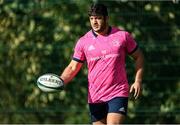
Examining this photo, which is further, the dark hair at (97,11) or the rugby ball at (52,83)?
the rugby ball at (52,83)

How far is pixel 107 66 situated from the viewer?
7.78m

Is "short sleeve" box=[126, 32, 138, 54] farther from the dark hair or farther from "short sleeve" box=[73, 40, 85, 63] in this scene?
"short sleeve" box=[73, 40, 85, 63]

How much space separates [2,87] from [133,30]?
7.35 feet

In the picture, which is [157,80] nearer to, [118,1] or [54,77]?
[118,1]

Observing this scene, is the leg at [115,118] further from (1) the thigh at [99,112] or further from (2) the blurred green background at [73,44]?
(2) the blurred green background at [73,44]

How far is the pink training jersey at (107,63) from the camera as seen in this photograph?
306 inches

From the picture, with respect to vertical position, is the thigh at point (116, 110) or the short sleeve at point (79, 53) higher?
the short sleeve at point (79, 53)

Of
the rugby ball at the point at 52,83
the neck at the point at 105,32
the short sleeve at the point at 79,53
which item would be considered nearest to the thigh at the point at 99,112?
the rugby ball at the point at 52,83

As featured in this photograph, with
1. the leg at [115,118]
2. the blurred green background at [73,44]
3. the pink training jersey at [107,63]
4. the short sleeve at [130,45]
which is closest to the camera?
the leg at [115,118]

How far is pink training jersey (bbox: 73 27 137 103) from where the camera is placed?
25.5ft

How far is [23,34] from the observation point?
38.7 feet

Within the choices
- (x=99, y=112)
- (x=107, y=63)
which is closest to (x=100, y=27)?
(x=107, y=63)

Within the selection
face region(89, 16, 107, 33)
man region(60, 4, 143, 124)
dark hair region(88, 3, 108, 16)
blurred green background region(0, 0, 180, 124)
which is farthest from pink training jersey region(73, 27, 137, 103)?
blurred green background region(0, 0, 180, 124)

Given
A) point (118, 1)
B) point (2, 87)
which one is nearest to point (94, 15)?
point (118, 1)
